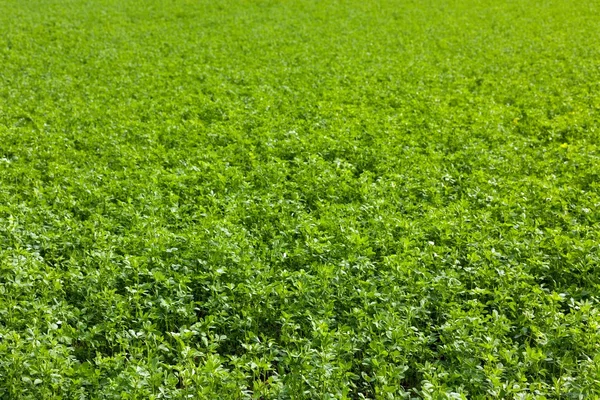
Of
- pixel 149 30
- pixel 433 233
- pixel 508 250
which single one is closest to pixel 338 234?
pixel 433 233

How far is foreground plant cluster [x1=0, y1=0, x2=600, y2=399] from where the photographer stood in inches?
132

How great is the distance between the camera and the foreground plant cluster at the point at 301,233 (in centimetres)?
335

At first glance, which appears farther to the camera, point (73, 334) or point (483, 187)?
point (483, 187)

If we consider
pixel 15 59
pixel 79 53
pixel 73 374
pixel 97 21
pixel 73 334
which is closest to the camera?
pixel 73 374

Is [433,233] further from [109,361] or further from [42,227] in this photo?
[42,227]

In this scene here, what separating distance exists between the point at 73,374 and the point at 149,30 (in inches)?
570

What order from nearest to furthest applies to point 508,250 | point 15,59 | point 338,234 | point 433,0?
point 508,250 → point 338,234 → point 15,59 → point 433,0

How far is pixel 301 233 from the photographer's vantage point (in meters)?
4.91

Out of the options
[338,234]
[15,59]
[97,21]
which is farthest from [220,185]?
[97,21]

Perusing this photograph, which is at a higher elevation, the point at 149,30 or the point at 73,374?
the point at 149,30

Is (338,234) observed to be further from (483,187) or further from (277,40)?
(277,40)

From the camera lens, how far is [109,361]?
131 inches

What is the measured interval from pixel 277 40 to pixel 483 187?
1008 cm

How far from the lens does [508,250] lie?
446 cm
